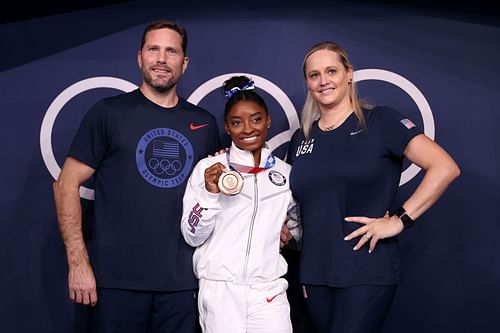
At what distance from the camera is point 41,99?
2.91 m

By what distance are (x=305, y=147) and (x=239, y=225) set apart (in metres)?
0.41

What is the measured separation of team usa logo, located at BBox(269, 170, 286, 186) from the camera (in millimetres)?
2307

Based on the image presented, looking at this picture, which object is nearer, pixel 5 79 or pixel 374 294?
pixel 374 294

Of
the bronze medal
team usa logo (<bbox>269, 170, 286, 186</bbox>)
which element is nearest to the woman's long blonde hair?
team usa logo (<bbox>269, 170, 286, 186</bbox>)

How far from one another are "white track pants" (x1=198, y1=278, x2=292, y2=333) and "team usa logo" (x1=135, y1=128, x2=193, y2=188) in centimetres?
46

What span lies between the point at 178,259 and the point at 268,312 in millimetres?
431

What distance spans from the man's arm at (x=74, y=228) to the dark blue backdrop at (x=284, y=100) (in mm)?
519

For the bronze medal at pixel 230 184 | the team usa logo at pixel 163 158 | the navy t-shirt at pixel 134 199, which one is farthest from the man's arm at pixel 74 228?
the bronze medal at pixel 230 184

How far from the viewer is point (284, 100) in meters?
2.96

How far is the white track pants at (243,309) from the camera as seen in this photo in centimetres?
214

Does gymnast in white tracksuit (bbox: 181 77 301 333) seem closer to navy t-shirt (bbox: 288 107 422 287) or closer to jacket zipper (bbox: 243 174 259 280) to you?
jacket zipper (bbox: 243 174 259 280)

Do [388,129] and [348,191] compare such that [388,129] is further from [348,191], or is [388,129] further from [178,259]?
[178,259]

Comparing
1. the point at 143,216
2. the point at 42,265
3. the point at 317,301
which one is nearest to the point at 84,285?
the point at 143,216

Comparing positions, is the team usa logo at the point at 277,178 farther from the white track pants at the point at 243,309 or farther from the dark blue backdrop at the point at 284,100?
the dark blue backdrop at the point at 284,100
